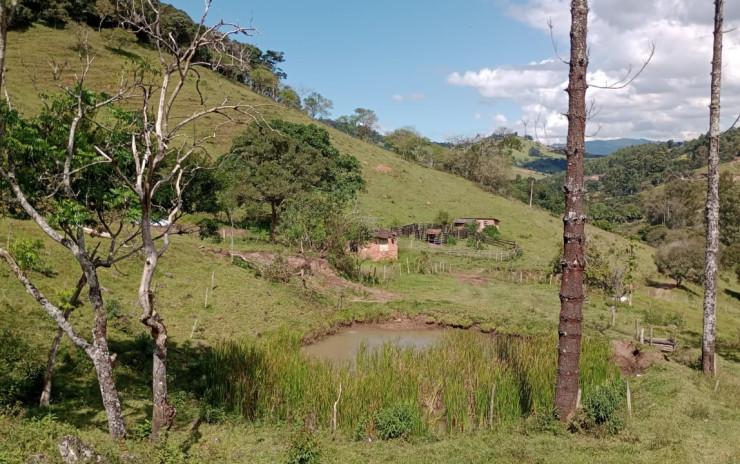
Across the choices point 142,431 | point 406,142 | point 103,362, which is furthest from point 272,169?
point 406,142

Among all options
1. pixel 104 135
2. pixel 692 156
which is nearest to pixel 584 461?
pixel 104 135

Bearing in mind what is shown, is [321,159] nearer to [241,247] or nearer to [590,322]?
[241,247]

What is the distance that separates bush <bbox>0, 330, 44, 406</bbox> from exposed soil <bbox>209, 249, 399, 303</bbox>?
536 inches

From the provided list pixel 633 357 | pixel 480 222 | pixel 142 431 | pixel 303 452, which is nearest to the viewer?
pixel 303 452

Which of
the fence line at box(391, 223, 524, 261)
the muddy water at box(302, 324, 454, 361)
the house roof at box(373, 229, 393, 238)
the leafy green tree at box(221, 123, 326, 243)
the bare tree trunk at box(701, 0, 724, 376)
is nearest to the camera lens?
the bare tree trunk at box(701, 0, 724, 376)

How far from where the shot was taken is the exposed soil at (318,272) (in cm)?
2489

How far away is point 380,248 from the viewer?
1425 inches

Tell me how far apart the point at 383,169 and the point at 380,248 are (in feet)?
103

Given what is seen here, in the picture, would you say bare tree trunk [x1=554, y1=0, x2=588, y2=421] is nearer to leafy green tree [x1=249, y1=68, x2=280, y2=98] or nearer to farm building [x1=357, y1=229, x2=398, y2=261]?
farm building [x1=357, y1=229, x2=398, y2=261]

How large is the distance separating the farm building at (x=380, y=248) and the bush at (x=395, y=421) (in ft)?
82.0

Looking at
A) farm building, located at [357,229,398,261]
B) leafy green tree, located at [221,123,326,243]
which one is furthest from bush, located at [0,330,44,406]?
farm building, located at [357,229,398,261]

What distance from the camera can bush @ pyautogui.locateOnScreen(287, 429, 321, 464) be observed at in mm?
8336

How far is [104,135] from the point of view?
1048 cm

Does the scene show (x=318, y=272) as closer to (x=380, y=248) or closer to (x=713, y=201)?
(x=380, y=248)
